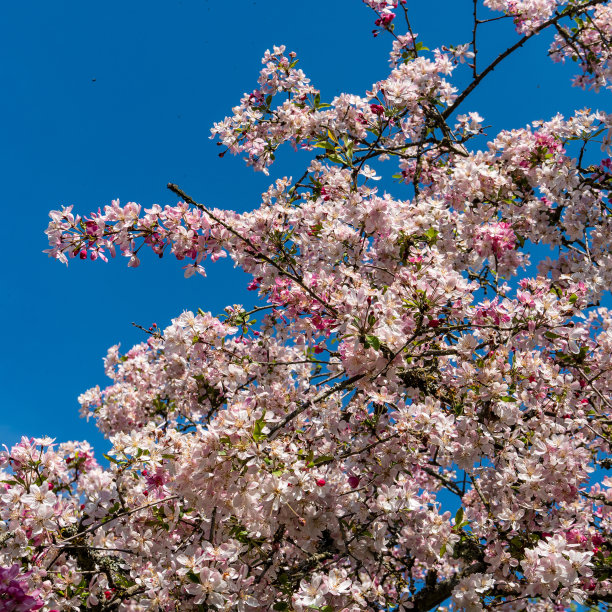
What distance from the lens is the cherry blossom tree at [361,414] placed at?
2.71 meters

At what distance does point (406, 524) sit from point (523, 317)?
7.77ft

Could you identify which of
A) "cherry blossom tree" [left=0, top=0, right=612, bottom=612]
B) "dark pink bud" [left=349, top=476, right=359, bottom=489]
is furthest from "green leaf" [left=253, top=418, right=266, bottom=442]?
"dark pink bud" [left=349, top=476, right=359, bottom=489]

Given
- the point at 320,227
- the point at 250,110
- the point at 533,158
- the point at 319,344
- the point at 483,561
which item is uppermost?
the point at 250,110

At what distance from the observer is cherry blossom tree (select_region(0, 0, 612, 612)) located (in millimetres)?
2709

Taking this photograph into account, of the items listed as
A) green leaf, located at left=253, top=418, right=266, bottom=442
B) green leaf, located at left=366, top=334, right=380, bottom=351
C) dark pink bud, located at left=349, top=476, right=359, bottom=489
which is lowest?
green leaf, located at left=253, top=418, right=266, bottom=442

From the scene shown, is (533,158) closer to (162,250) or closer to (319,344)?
(319,344)

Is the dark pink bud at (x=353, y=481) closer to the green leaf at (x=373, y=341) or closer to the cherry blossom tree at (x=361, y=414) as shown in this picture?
the cherry blossom tree at (x=361, y=414)

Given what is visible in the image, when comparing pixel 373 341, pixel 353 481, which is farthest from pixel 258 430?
pixel 353 481

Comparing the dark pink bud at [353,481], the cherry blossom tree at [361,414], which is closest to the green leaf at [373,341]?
the cherry blossom tree at [361,414]

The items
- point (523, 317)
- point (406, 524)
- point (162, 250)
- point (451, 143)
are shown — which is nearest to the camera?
point (523, 317)

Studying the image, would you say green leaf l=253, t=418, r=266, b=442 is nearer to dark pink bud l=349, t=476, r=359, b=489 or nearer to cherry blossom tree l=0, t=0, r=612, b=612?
cherry blossom tree l=0, t=0, r=612, b=612

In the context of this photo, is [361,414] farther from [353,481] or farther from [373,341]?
[373,341]

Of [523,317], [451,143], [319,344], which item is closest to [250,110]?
[451,143]

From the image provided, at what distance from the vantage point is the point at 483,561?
392 centimetres
